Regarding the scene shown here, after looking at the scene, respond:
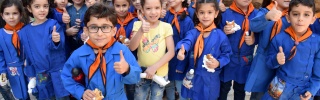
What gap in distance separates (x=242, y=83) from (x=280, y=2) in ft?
2.91

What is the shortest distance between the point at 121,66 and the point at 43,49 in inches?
44.3

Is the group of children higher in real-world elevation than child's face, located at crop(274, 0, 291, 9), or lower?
lower

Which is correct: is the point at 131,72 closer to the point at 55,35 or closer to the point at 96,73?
the point at 96,73

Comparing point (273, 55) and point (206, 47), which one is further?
point (206, 47)

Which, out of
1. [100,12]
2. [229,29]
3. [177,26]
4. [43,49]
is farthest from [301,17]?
[43,49]

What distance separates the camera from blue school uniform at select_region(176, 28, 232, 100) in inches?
108

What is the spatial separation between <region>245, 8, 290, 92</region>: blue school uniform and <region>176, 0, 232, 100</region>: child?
0.27m

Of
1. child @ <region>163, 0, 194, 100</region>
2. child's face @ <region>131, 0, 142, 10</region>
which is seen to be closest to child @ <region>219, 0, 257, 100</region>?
child @ <region>163, 0, 194, 100</region>

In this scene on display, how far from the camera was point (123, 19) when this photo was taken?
10.1 ft

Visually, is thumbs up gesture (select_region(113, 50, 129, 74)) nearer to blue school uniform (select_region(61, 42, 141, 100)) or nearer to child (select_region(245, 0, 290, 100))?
blue school uniform (select_region(61, 42, 141, 100))

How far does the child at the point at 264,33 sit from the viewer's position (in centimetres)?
259

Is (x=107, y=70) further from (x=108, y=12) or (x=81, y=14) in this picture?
(x=81, y=14)

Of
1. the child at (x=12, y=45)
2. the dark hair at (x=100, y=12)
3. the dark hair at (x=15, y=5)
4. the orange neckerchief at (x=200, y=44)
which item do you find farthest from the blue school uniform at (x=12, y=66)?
the orange neckerchief at (x=200, y=44)

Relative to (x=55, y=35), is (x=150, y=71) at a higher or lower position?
lower
